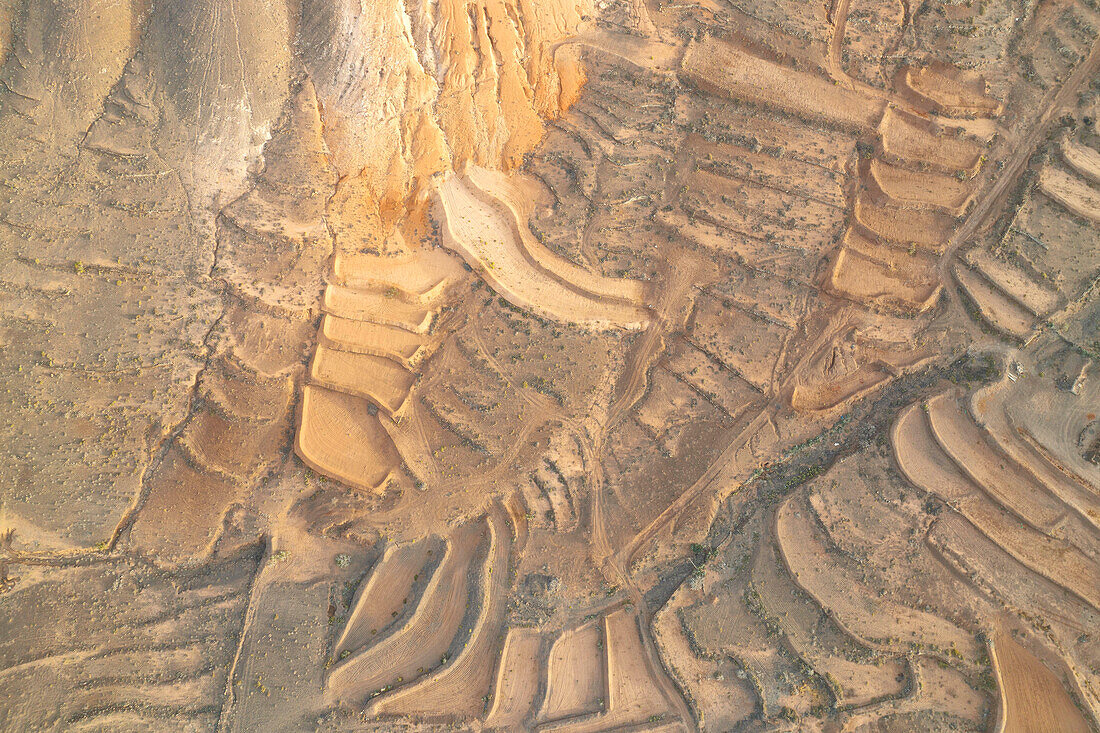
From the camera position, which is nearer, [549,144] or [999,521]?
[999,521]

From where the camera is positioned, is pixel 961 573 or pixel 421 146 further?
pixel 421 146

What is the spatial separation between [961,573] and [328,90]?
17074 mm

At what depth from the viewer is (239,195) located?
42.3ft

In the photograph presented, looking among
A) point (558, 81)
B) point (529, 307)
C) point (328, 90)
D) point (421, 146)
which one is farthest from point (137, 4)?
point (529, 307)

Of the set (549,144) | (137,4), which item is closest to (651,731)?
(549,144)

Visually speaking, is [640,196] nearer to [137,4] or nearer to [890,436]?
[890,436]

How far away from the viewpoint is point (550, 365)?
13.1 meters

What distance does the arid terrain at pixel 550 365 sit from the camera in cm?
1198

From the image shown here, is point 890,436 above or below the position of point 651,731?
above

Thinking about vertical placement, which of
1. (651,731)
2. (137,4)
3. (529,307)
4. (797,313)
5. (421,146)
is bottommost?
(651,731)

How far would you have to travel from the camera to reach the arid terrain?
1198 centimetres

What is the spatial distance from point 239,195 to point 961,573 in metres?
17.4

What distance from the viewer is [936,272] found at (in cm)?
1321

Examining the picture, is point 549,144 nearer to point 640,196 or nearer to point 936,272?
point 640,196
